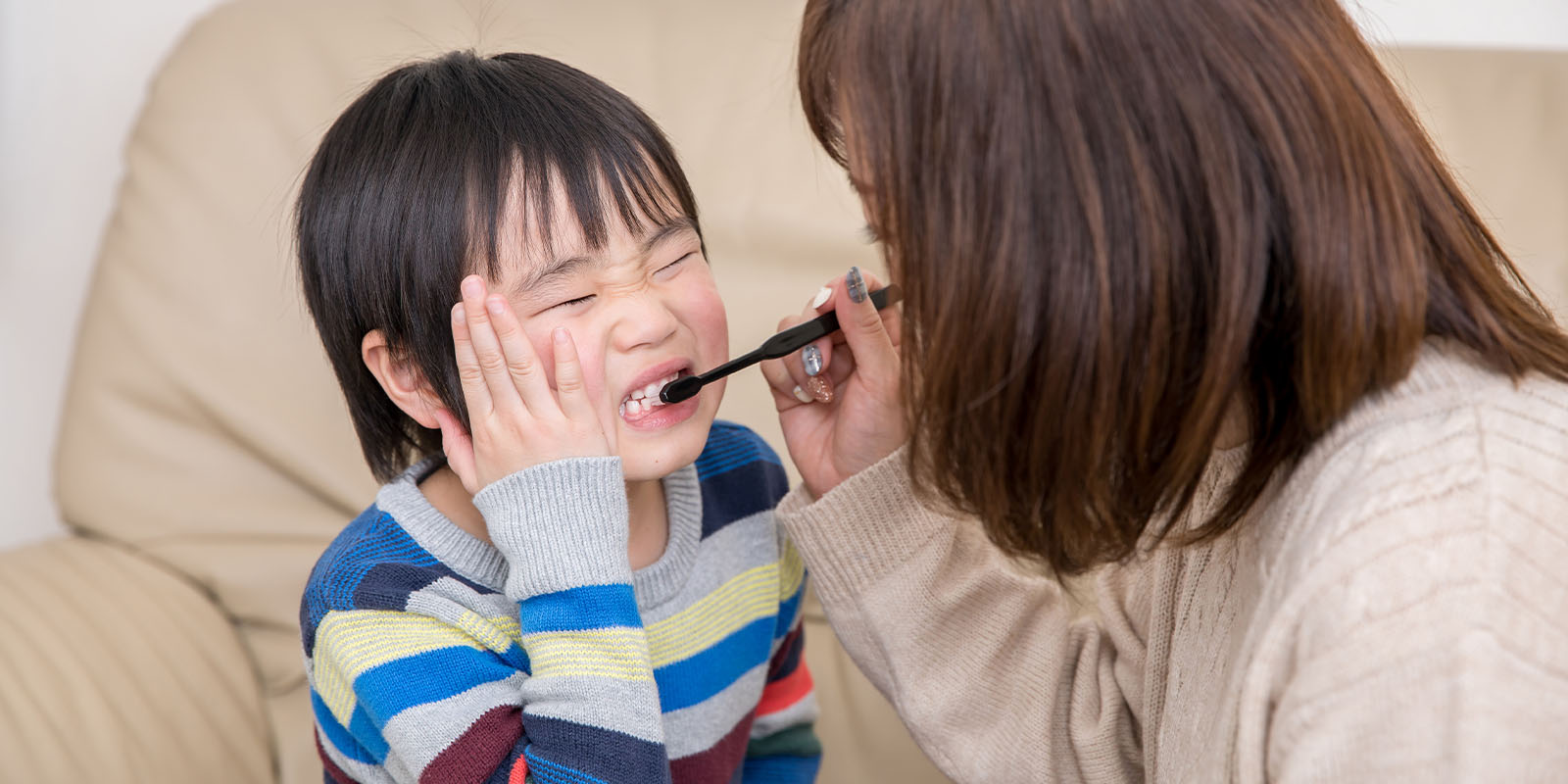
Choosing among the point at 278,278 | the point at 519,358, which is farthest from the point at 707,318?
the point at 278,278

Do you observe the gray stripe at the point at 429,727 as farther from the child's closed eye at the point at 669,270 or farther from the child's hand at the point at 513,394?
the child's closed eye at the point at 669,270

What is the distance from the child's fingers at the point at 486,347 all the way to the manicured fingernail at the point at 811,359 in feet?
0.77

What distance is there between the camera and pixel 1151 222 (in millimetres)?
590

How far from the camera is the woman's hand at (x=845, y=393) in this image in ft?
2.91

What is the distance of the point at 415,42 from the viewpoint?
1.44m

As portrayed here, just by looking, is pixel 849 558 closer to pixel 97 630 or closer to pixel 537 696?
pixel 537 696

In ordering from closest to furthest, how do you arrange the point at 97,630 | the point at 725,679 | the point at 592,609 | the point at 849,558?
the point at 592,609 → the point at 849,558 → the point at 725,679 → the point at 97,630

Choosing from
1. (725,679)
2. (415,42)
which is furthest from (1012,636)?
(415,42)

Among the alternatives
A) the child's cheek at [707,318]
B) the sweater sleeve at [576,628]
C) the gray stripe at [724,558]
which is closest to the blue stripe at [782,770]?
the gray stripe at [724,558]

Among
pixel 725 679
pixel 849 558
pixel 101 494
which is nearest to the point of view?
pixel 849 558

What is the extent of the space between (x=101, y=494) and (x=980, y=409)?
114 cm

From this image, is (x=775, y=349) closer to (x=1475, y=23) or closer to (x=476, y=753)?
(x=476, y=753)

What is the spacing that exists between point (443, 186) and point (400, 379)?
162mm

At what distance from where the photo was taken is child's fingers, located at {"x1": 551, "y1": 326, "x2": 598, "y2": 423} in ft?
2.66
